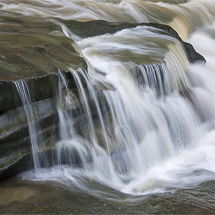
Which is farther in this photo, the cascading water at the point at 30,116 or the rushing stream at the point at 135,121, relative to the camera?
the rushing stream at the point at 135,121

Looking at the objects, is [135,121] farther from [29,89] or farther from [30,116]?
[29,89]

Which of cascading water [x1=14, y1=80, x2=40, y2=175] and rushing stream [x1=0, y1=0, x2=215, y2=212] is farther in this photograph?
rushing stream [x1=0, y1=0, x2=215, y2=212]

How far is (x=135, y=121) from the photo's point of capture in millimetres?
4988

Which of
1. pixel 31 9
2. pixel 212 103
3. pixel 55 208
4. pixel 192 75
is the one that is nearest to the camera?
pixel 55 208

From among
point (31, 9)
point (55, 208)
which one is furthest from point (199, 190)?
point (31, 9)

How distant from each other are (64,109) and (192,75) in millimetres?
3937

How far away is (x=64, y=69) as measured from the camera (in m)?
4.25

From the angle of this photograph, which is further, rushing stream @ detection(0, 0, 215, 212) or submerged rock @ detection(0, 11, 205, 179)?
rushing stream @ detection(0, 0, 215, 212)

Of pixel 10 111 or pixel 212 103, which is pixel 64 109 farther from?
pixel 212 103

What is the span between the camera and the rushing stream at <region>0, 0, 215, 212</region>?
4.03 metres

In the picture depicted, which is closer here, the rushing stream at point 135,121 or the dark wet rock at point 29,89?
the dark wet rock at point 29,89

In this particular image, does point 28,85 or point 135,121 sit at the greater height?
point 28,85

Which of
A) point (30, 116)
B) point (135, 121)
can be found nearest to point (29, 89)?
point (30, 116)

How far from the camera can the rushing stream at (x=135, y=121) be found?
159 inches
